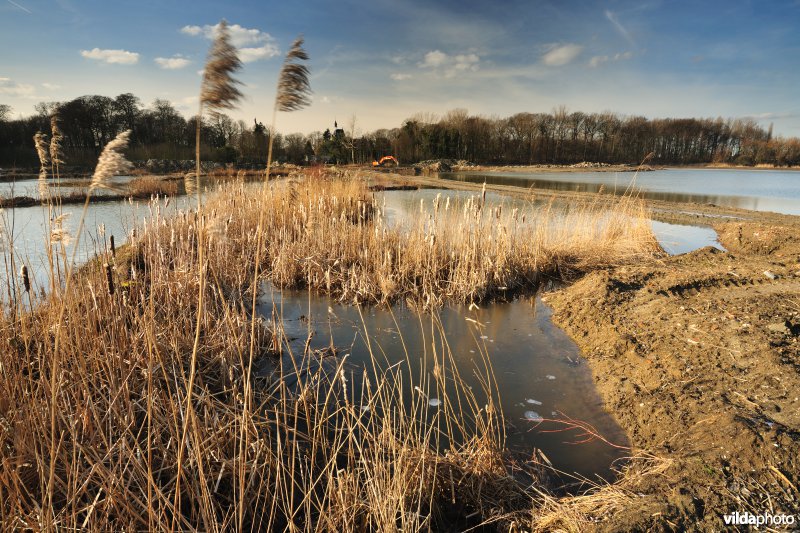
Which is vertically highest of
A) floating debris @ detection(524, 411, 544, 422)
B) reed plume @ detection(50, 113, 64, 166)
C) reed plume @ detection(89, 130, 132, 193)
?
reed plume @ detection(50, 113, 64, 166)

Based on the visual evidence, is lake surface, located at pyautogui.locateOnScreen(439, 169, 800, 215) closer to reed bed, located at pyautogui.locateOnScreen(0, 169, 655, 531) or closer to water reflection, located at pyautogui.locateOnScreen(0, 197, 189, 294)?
reed bed, located at pyautogui.locateOnScreen(0, 169, 655, 531)

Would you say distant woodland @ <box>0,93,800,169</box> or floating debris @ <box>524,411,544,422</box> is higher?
distant woodland @ <box>0,93,800,169</box>

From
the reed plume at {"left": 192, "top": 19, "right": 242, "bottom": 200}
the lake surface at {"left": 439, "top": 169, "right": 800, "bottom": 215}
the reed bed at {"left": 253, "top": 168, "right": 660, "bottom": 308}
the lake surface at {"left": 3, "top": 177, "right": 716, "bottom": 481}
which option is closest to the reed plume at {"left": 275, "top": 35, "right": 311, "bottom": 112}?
the reed plume at {"left": 192, "top": 19, "right": 242, "bottom": 200}

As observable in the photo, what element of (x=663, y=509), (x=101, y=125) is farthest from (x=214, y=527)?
(x=101, y=125)

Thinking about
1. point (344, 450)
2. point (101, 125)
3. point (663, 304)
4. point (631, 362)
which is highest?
point (101, 125)

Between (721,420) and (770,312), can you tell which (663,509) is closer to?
(721,420)

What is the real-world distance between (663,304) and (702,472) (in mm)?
2592

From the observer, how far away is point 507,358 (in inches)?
148

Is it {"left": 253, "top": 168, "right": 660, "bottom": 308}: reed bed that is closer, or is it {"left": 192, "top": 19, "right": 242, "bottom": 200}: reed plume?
{"left": 192, "top": 19, "right": 242, "bottom": 200}: reed plume

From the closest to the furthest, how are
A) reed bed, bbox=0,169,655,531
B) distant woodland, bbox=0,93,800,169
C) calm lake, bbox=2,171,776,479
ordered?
1. reed bed, bbox=0,169,655,531
2. calm lake, bbox=2,171,776,479
3. distant woodland, bbox=0,93,800,169

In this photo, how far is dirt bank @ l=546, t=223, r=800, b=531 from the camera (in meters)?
1.82

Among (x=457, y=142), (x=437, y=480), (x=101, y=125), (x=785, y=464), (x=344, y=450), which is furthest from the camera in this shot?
(x=457, y=142)

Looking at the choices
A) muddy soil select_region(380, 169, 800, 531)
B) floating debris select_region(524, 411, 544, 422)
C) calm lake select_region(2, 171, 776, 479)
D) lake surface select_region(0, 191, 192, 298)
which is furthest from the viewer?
lake surface select_region(0, 191, 192, 298)

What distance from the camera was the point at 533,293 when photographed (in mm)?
5707
